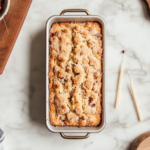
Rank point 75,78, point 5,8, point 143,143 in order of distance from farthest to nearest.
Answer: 1. point 143,143
2. point 75,78
3. point 5,8

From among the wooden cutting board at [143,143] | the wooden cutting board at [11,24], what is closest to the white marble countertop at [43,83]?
the wooden cutting board at [143,143]

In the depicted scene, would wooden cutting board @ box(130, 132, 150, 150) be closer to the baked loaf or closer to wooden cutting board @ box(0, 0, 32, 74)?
the baked loaf

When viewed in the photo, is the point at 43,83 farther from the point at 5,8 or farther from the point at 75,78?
the point at 5,8

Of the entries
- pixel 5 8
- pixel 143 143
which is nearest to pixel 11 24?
pixel 5 8

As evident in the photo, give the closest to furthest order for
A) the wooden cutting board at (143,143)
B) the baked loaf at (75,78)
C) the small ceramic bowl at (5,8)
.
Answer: the small ceramic bowl at (5,8) < the baked loaf at (75,78) < the wooden cutting board at (143,143)

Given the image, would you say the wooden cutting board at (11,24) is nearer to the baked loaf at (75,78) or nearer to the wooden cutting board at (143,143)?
the baked loaf at (75,78)

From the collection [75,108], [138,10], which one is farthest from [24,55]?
[138,10]

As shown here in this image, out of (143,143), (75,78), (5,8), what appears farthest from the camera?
(143,143)

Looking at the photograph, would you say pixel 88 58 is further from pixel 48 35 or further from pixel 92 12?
pixel 92 12
